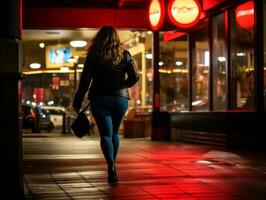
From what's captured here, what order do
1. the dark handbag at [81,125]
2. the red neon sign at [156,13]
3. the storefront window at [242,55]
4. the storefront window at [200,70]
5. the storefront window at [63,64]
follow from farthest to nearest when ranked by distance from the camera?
the storefront window at [63,64], the storefront window at [200,70], the red neon sign at [156,13], the storefront window at [242,55], the dark handbag at [81,125]

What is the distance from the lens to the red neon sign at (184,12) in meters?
16.0

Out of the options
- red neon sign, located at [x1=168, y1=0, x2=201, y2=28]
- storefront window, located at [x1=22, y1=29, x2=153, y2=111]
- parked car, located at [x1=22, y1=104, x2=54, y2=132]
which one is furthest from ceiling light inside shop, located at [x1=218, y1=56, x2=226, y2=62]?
parked car, located at [x1=22, y1=104, x2=54, y2=132]

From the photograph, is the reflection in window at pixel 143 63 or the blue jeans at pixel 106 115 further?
the reflection in window at pixel 143 63

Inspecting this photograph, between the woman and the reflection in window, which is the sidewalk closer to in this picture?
the woman

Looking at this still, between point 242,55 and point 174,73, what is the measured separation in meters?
5.25

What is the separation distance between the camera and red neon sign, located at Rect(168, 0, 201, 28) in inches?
631

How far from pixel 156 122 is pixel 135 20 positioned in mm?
3239

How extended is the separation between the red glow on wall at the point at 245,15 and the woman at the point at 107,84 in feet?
21.2

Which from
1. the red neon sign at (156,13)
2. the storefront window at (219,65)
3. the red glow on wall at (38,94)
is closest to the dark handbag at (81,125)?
the storefront window at (219,65)

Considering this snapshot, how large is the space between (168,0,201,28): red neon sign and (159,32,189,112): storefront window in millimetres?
3007

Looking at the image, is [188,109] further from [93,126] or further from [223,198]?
[223,198]

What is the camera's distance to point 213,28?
16375mm

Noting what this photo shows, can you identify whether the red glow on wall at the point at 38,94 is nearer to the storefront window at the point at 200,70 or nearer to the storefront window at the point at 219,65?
the storefront window at the point at 200,70

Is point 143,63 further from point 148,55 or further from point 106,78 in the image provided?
point 106,78
